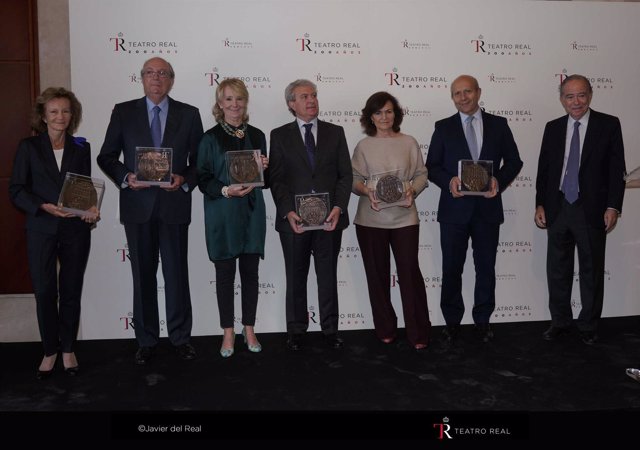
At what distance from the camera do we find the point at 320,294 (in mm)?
4234

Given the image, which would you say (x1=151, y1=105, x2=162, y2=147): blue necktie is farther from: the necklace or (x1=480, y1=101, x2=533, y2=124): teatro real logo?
(x1=480, y1=101, x2=533, y2=124): teatro real logo

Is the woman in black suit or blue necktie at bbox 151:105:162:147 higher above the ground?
blue necktie at bbox 151:105:162:147

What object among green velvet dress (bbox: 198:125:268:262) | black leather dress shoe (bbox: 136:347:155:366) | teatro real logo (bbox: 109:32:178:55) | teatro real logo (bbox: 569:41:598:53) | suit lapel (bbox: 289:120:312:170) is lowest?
black leather dress shoe (bbox: 136:347:155:366)

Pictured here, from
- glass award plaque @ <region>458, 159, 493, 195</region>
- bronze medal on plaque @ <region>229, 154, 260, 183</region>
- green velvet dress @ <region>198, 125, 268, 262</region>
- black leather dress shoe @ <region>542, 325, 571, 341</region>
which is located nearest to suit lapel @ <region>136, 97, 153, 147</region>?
green velvet dress @ <region>198, 125, 268, 262</region>

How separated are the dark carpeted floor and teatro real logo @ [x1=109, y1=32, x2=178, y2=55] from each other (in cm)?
244

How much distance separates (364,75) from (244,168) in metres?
1.61

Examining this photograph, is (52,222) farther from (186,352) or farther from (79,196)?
(186,352)

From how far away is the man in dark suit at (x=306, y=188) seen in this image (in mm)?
4121

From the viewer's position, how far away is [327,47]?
15.8 feet

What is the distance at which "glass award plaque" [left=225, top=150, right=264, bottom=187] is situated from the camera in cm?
389

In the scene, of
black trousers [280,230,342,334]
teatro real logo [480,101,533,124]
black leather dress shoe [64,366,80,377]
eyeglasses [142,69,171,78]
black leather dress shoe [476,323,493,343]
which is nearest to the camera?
black leather dress shoe [64,366,80,377]

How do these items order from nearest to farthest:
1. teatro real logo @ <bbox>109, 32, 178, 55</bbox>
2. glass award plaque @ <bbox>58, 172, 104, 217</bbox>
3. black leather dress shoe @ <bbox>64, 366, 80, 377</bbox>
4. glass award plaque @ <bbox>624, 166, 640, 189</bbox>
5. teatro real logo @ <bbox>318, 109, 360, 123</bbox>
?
glass award plaque @ <bbox>624, 166, 640, 189</bbox> < glass award plaque @ <bbox>58, 172, 104, 217</bbox> < black leather dress shoe @ <bbox>64, 366, 80, 377</bbox> < teatro real logo @ <bbox>109, 32, 178, 55</bbox> < teatro real logo @ <bbox>318, 109, 360, 123</bbox>

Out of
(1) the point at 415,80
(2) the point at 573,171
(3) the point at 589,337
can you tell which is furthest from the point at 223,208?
(3) the point at 589,337

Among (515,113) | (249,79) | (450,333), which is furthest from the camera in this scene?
(515,113)
